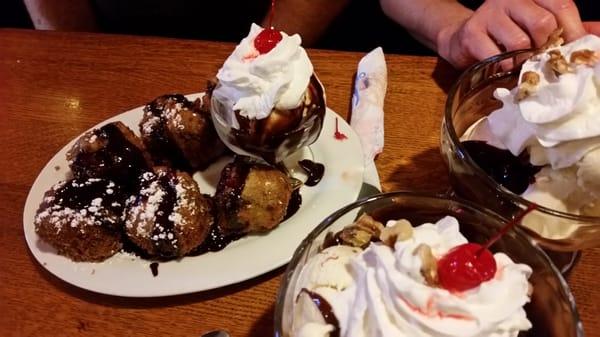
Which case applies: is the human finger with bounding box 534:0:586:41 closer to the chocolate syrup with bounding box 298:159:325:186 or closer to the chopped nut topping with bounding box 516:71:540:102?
the chopped nut topping with bounding box 516:71:540:102

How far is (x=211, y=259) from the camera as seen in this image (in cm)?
117

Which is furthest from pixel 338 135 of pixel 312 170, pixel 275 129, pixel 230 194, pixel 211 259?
pixel 211 259

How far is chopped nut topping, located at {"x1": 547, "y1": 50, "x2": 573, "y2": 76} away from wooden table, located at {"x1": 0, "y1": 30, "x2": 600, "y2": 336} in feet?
1.21

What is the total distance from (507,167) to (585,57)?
229 mm

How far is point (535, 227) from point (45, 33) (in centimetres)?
148

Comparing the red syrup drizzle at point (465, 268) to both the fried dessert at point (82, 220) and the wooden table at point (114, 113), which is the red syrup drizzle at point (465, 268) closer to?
the wooden table at point (114, 113)

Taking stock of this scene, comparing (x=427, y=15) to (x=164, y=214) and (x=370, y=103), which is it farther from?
(x=164, y=214)

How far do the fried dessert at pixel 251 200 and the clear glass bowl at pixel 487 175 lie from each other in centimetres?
34

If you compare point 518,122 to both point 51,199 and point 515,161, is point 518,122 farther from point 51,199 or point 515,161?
point 51,199

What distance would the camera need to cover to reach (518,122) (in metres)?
1.05

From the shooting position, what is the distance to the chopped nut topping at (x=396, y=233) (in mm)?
836

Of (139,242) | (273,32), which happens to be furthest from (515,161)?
(139,242)

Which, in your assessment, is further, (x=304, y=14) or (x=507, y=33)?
(x=304, y=14)

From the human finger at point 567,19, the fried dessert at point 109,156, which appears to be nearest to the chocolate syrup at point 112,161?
the fried dessert at point 109,156
